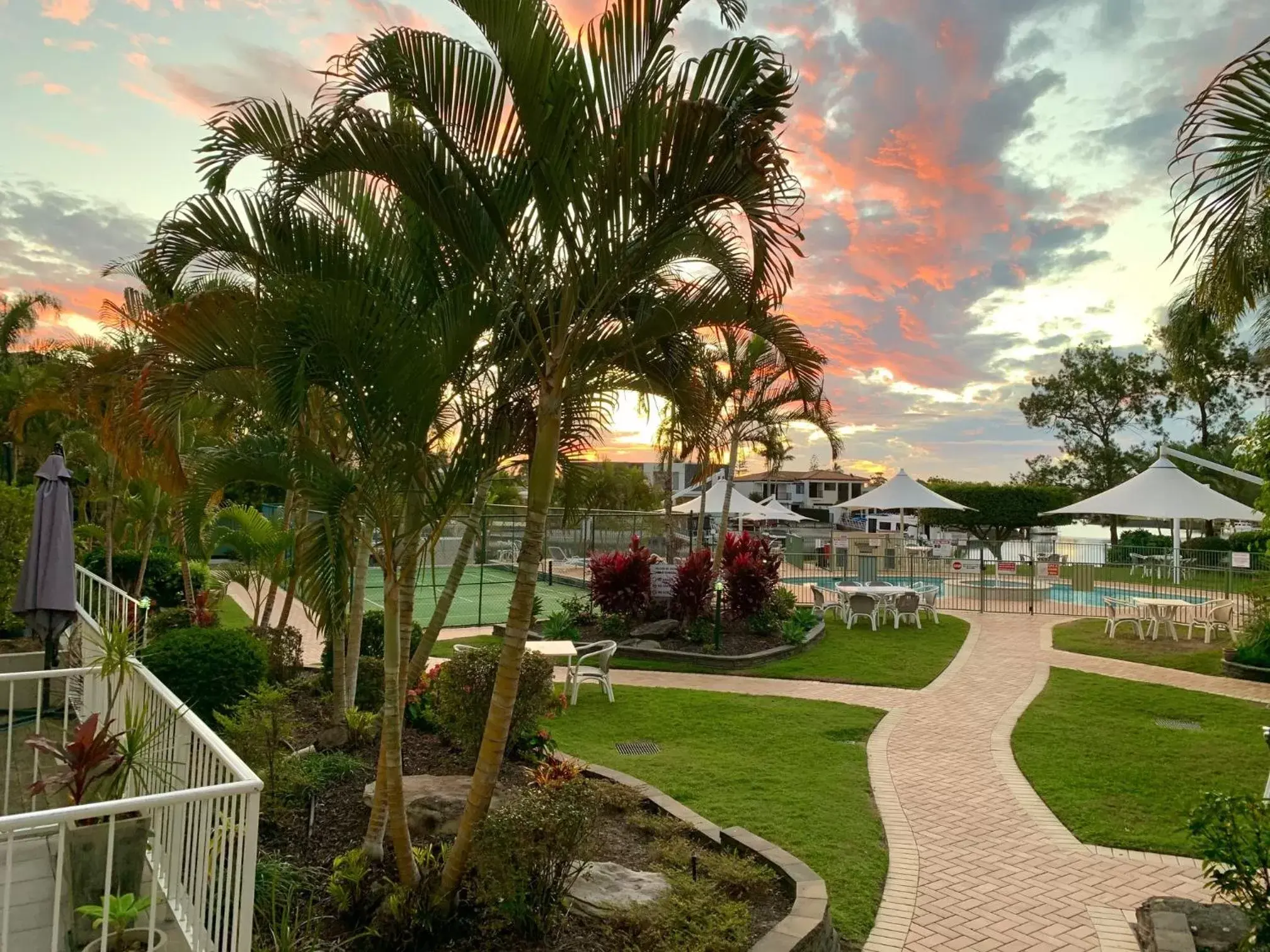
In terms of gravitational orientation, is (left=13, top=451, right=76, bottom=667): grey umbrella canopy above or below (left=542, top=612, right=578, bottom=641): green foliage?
above

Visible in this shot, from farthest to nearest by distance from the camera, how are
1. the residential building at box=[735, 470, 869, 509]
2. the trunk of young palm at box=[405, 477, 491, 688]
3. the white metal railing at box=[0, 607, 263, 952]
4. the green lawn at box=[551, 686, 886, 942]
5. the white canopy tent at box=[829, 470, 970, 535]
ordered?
the residential building at box=[735, 470, 869, 509] → the white canopy tent at box=[829, 470, 970, 535] → the trunk of young palm at box=[405, 477, 491, 688] → the green lawn at box=[551, 686, 886, 942] → the white metal railing at box=[0, 607, 263, 952]

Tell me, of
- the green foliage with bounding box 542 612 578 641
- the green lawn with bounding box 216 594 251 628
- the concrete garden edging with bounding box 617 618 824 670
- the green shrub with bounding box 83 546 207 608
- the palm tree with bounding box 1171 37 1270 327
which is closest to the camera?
the palm tree with bounding box 1171 37 1270 327

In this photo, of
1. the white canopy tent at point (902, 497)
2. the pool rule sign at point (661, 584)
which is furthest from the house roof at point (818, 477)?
the pool rule sign at point (661, 584)

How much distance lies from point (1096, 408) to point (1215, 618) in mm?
31819

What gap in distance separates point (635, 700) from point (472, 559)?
12.4 meters

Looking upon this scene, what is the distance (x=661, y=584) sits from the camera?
15.0 metres

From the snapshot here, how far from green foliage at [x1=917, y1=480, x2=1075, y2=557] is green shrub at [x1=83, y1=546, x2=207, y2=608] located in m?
33.4

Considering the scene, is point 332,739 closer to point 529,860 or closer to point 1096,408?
point 529,860

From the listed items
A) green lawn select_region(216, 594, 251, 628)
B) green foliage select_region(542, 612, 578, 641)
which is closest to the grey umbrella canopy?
green foliage select_region(542, 612, 578, 641)

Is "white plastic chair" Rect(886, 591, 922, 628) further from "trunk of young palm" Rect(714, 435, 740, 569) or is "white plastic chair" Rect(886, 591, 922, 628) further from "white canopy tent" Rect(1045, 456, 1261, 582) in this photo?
"white canopy tent" Rect(1045, 456, 1261, 582)

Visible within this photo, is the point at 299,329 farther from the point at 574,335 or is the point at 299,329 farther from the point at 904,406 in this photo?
the point at 904,406

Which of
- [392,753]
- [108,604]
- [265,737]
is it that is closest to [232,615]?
[108,604]

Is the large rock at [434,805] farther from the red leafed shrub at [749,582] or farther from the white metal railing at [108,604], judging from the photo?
the red leafed shrub at [749,582]

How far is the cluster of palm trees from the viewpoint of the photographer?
353 centimetres
